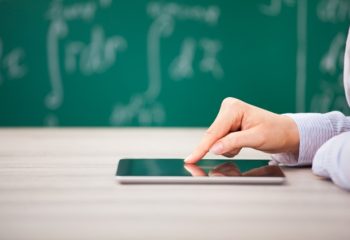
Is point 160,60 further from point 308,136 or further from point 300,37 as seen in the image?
point 308,136

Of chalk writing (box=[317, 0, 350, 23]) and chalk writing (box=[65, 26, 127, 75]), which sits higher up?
chalk writing (box=[317, 0, 350, 23])

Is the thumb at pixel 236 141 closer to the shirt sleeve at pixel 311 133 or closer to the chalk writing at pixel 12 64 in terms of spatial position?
the shirt sleeve at pixel 311 133

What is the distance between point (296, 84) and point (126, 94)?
631 millimetres

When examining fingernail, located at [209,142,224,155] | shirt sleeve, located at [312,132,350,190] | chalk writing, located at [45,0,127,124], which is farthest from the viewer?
chalk writing, located at [45,0,127,124]

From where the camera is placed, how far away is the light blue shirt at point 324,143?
744 millimetres

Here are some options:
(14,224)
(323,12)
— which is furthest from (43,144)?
(323,12)

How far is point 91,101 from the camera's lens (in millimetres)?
1908

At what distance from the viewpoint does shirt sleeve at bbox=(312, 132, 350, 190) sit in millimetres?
714

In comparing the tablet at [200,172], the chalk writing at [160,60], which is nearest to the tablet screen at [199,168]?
the tablet at [200,172]

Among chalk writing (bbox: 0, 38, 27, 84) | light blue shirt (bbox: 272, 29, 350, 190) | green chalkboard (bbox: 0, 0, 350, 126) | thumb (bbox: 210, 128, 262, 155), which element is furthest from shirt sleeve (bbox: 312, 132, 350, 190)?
chalk writing (bbox: 0, 38, 27, 84)

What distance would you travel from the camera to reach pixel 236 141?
2.79 ft

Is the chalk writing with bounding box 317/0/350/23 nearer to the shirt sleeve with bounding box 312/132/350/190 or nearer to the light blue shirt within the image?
the light blue shirt

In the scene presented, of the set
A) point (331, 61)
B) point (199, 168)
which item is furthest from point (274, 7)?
point (199, 168)

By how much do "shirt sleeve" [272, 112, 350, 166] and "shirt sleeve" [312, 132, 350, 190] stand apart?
0.28 feet
